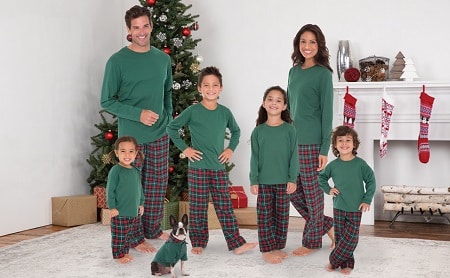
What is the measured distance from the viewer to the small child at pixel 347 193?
331cm

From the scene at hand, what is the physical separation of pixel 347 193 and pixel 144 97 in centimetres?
136

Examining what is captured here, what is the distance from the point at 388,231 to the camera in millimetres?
4914

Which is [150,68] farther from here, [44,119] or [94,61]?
[94,61]

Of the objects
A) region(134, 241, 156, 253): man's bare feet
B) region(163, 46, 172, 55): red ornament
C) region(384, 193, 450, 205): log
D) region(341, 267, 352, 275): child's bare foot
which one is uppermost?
region(163, 46, 172, 55): red ornament

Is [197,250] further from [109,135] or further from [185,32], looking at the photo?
[185,32]

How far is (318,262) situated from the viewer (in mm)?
3633

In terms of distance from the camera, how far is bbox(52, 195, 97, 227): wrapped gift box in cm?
512

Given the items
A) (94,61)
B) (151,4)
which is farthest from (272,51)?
(94,61)

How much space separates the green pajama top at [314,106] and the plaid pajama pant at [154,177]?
85 cm

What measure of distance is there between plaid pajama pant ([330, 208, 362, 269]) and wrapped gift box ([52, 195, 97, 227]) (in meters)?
2.45

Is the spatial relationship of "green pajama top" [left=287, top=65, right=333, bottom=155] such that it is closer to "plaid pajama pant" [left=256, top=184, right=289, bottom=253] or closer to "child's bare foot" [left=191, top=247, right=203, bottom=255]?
"plaid pajama pant" [left=256, top=184, right=289, bottom=253]

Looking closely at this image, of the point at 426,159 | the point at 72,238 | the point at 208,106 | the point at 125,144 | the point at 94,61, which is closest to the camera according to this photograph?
the point at 125,144

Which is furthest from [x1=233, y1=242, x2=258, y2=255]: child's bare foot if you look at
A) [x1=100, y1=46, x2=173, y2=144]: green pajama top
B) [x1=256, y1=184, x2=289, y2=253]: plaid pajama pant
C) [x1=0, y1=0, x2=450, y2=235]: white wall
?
[x1=0, y1=0, x2=450, y2=235]: white wall

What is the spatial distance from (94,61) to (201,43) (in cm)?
99
